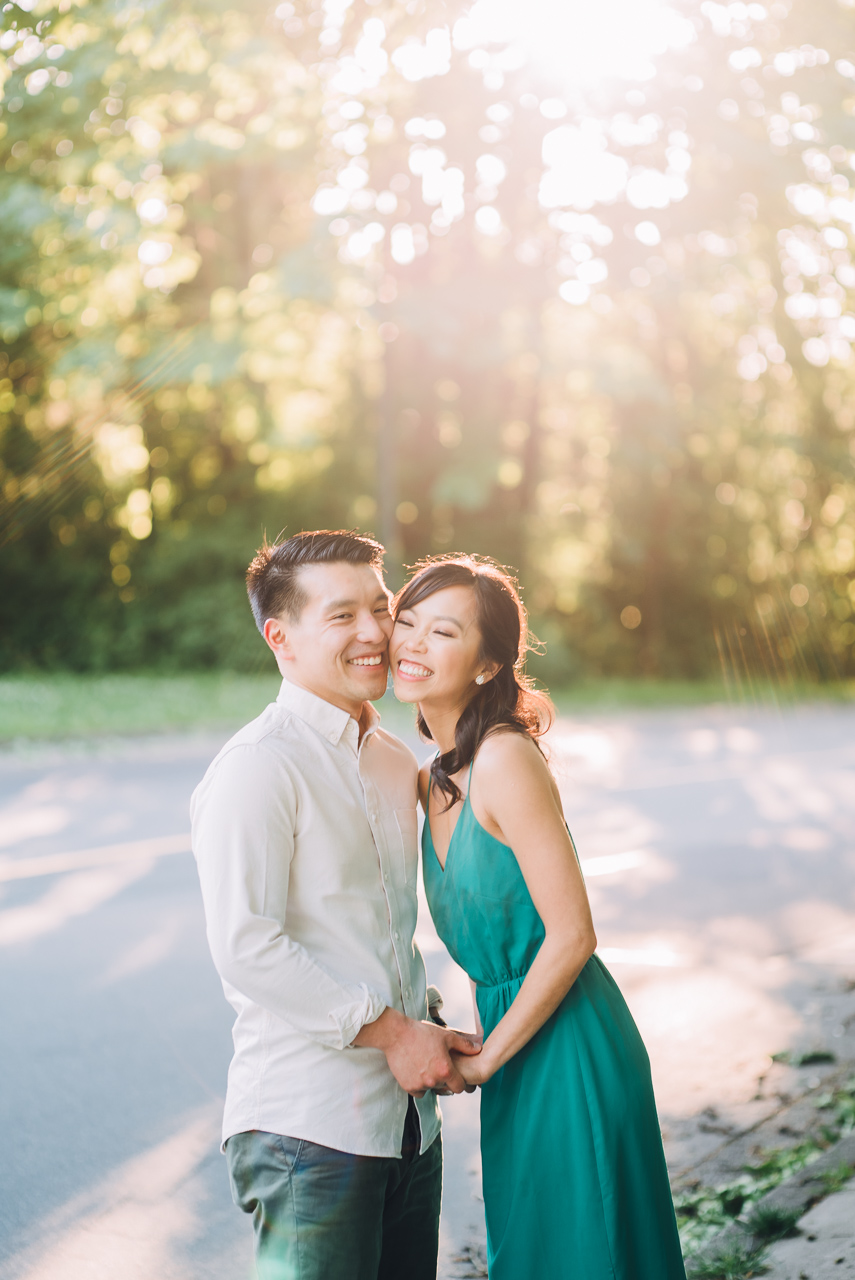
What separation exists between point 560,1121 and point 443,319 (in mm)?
17029

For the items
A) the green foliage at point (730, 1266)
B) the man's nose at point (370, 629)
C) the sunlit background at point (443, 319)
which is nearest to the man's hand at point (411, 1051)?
the man's nose at point (370, 629)

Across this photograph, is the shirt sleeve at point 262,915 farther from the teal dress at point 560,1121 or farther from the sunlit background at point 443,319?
the sunlit background at point 443,319

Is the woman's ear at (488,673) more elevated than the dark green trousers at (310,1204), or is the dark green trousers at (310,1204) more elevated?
the woman's ear at (488,673)

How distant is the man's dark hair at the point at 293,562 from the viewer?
97.9 inches

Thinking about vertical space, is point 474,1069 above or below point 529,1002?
below

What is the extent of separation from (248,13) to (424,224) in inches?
520

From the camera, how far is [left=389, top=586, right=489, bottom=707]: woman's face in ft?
8.61

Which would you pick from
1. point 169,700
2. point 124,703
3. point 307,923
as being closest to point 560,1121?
point 307,923

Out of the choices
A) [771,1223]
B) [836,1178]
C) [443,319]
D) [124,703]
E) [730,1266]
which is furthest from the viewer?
[443,319]

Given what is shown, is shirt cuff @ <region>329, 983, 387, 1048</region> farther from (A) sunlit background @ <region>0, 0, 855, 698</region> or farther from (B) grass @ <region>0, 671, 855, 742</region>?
(B) grass @ <region>0, 671, 855, 742</region>

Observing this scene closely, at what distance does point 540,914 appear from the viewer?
2430 mm

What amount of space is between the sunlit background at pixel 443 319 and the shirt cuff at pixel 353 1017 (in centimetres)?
429

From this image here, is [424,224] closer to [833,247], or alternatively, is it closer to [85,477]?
[85,477]

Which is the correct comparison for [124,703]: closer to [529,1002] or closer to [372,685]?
[372,685]
